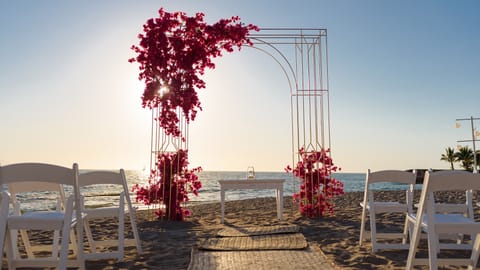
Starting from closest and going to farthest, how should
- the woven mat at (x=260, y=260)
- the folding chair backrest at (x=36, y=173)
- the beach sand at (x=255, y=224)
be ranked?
the folding chair backrest at (x=36, y=173) → the woven mat at (x=260, y=260) → the beach sand at (x=255, y=224)

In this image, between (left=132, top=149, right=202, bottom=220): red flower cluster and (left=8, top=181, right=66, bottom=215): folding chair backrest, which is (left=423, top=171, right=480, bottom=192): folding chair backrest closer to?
(left=8, top=181, right=66, bottom=215): folding chair backrest

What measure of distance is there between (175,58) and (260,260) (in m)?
4.15

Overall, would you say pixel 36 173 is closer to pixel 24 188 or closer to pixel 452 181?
pixel 24 188

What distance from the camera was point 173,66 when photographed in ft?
23.9

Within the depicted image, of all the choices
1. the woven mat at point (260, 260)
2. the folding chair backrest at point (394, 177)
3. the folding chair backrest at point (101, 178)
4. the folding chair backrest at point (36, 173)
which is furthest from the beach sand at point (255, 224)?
the folding chair backrest at point (36, 173)

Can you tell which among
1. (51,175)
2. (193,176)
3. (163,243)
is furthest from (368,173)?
(193,176)

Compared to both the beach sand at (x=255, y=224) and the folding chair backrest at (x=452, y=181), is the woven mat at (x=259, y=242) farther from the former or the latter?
the folding chair backrest at (x=452, y=181)

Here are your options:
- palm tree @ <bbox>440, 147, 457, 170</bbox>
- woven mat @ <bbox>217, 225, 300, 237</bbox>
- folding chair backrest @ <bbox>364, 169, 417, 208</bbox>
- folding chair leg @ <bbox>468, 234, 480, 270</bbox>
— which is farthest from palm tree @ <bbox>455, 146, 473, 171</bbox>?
folding chair leg @ <bbox>468, 234, 480, 270</bbox>

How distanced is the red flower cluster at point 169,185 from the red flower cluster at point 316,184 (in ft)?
6.39

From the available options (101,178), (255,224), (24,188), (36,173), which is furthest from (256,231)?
(36,173)

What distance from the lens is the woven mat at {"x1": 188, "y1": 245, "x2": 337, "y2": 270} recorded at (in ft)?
12.9

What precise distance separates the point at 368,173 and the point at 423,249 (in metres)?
0.98

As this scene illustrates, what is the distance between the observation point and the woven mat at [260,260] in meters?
3.92

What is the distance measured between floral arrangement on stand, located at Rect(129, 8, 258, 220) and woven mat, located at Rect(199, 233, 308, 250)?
2.19m
